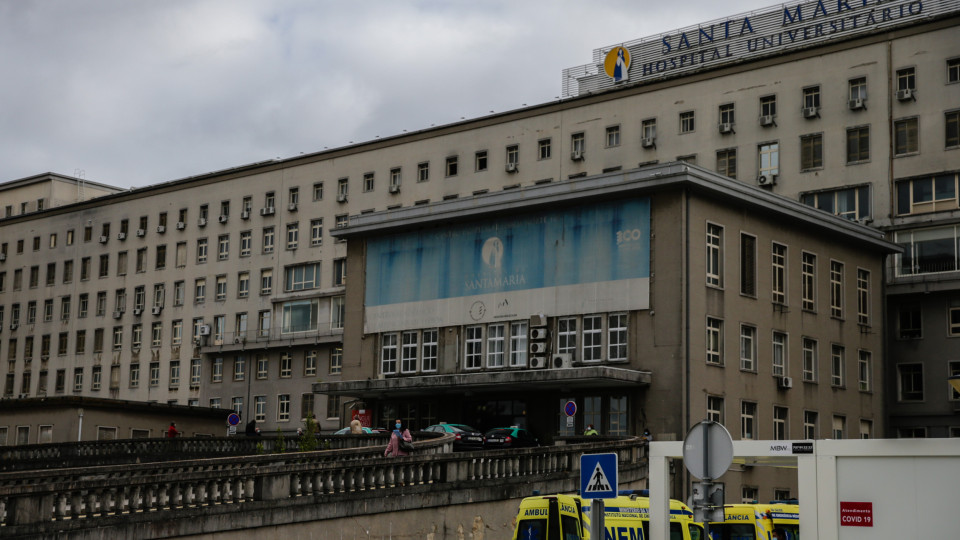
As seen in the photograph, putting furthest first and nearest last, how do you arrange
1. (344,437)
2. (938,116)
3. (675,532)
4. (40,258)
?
(40,258)
(938,116)
(344,437)
(675,532)

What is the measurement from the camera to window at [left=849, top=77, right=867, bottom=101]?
5734 centimetres

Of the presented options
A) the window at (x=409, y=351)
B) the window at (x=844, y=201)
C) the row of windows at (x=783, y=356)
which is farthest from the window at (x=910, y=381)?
the window at (x=409, y=351)

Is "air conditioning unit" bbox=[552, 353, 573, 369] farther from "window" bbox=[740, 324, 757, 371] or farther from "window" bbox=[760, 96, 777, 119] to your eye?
"window" bbox=[760, 96, 777, 119]

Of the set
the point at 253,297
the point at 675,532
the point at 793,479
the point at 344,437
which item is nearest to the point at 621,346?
the point at 793,479

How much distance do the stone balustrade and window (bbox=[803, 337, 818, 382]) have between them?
66.3ft

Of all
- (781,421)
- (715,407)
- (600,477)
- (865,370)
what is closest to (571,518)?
(600,477)

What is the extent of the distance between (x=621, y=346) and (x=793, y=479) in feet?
26.9

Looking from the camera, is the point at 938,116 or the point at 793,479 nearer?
the point at 793,479

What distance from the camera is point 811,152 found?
58406 mm

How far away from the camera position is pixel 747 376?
47.3 meters

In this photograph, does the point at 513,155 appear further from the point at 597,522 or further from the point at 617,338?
the point at 597,522

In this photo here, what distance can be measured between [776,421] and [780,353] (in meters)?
2.65

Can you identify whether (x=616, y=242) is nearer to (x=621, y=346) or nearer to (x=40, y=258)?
(x=621, y=346)

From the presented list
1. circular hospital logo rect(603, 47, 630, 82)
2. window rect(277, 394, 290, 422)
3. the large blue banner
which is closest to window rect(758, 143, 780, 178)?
circular hospital logo rect(603, 47, 630, 82)
